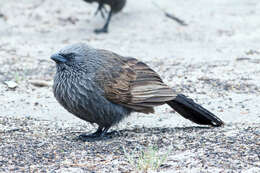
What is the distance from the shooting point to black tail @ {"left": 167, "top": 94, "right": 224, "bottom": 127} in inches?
237

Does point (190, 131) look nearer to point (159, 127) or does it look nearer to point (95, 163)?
point (159, 127)

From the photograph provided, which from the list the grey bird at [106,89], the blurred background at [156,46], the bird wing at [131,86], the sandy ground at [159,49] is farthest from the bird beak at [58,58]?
the blurred background at [156,46]

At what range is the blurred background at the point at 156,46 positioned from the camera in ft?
23.5

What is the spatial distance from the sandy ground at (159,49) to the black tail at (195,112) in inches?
6.4

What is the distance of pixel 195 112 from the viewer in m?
6.09

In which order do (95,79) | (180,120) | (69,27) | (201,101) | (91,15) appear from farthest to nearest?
(91,15) < (69,27) < (201,101) < (180,120) < (95,79)

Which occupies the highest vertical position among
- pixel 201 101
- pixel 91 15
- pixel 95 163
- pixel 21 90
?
pixel 95 163

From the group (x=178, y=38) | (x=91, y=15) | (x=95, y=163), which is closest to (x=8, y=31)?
(x=91, y=15)

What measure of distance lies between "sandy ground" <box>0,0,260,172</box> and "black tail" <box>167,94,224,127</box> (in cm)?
16

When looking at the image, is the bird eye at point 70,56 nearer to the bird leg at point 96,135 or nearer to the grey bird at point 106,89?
the grey bird at point 106,89

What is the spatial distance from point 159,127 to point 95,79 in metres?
1.12

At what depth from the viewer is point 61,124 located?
256 inches

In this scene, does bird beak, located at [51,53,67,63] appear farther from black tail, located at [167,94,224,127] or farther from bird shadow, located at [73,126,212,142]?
black tail, located at [167,94,224,127]

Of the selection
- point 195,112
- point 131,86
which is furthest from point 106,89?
point 195,112
